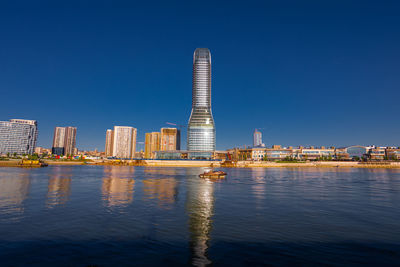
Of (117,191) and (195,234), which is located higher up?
(195,234)

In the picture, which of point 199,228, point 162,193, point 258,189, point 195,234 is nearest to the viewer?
point 195,234

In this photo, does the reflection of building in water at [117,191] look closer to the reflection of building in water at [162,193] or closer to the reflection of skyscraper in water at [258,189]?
the reflection of building in water at [162,193]

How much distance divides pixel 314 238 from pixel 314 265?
5207mm

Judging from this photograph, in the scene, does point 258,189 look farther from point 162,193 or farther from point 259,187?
point 162,193

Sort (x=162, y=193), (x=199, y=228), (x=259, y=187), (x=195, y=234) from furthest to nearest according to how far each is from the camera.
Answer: (x=259, y=187) → (x=162, y=193) → (x=199, y=228) → (x=195, y=234)

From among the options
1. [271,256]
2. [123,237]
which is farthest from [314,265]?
[123,237]

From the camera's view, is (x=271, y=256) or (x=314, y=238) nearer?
(x=271, y=256)

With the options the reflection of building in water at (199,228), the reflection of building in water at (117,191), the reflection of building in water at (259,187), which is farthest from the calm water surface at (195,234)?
the reflection of building in water at (259,187)

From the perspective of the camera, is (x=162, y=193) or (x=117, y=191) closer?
(x=162, y=193)

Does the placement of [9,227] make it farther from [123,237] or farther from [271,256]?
[271,256]

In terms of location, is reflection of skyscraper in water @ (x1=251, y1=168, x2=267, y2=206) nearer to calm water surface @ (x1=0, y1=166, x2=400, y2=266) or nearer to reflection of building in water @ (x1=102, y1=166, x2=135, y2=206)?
calm water surface @ (x1=0, y1=166, x2=400, y2=266)

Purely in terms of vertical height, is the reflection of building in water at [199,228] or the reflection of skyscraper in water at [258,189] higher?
the reflection of building in water at [199,228]

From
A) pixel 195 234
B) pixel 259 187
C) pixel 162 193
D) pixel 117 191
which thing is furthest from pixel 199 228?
pixel 259 187

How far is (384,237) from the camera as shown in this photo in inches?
714
